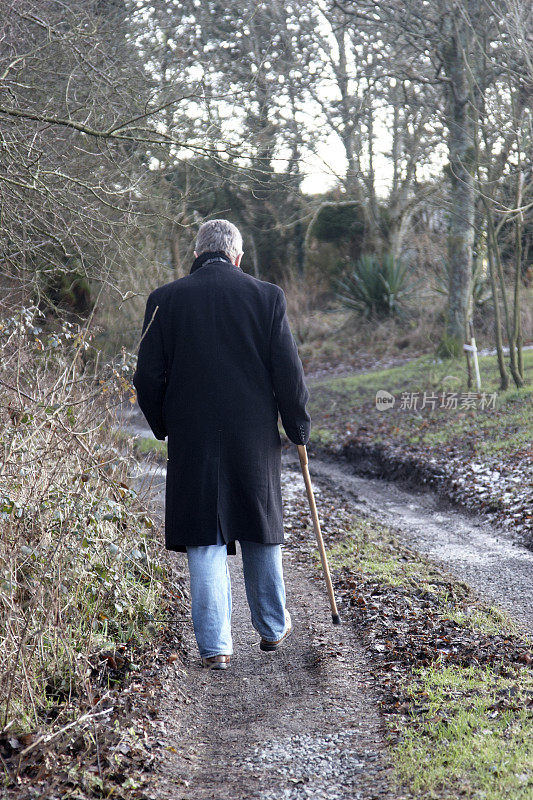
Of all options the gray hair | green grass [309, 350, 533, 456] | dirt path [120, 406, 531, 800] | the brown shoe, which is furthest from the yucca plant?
the brown shoe

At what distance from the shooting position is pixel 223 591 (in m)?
3.90

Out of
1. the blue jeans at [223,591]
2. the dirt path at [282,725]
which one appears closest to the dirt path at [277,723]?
the dirt path at [282,725]

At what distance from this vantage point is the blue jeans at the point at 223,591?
386 cm

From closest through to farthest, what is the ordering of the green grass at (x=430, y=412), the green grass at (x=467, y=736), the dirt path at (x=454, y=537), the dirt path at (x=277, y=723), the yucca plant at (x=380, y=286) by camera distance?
the green grass at (x=467, y=736) < the dirt path at (x=277, y=723) < the dirt path at (x=454, y=537) < the green grass at (x=430, y=412) < the yucca plant at (x=380, y=286)

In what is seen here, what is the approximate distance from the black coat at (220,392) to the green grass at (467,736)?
104 centimetres

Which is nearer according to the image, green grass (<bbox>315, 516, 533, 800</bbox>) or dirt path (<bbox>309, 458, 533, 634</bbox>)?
green grass (<bbox>315, 516, 533, 800</bbox>)

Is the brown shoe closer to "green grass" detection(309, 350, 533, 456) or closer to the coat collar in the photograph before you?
the coat collar

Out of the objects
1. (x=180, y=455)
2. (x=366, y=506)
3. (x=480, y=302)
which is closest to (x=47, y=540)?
(x=180, y=455)

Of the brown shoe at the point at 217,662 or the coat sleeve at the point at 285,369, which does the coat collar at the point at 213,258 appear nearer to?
the coat sleeve at the point at 285,369

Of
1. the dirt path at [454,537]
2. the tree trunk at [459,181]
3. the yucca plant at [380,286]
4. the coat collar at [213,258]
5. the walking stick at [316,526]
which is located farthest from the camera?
the yucca plant at [380,286]

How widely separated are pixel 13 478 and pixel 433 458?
6938 mm

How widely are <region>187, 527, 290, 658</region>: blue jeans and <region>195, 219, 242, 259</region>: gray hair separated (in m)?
1.42

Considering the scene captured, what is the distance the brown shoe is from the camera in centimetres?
388

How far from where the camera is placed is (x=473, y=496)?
8.29m
